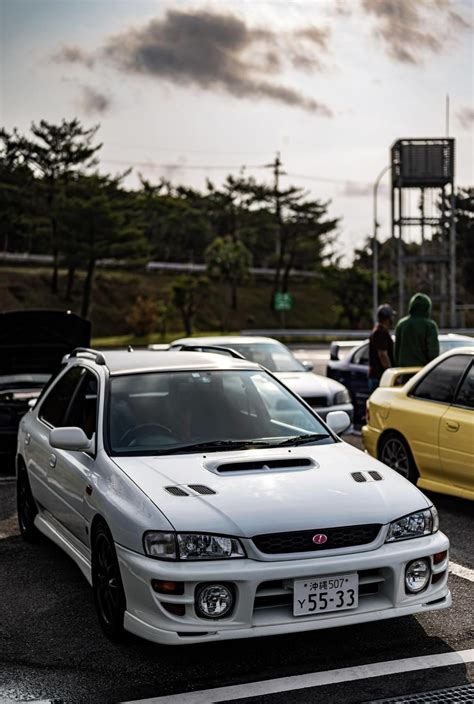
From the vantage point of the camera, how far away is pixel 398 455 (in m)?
8.58

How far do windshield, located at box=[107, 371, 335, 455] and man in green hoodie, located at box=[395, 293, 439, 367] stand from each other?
496 centimetres

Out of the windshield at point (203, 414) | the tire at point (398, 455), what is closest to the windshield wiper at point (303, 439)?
the windshield at point (203, 414)

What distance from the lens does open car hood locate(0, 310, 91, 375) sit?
10852 mm

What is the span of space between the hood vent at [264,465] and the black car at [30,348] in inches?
237

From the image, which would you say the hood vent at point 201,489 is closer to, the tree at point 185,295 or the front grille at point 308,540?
the front grille at point 308,540

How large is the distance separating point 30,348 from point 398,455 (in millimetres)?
4656

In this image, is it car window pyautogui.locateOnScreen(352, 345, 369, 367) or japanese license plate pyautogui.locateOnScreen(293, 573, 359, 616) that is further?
car window pyautogui.locateOnScreen(352, 345, 369, 367)

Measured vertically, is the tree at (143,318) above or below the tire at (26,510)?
below

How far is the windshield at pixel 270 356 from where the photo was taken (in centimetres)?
1288

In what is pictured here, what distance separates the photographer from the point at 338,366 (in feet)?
48.9

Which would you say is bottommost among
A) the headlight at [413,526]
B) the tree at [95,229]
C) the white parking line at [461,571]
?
the white parking line at [461,571]

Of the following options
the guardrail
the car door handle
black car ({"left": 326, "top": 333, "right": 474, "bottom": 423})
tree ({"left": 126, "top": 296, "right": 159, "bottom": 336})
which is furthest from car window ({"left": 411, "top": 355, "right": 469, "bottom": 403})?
tree ({"left": 126, "top": 296, "right": 159, "bottom": 336})

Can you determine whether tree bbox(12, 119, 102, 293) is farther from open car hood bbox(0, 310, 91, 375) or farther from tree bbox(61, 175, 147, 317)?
open car hood bbox(0, 310, 91, 375)

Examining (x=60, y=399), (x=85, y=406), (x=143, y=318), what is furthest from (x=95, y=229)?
(x=85, y=406)
